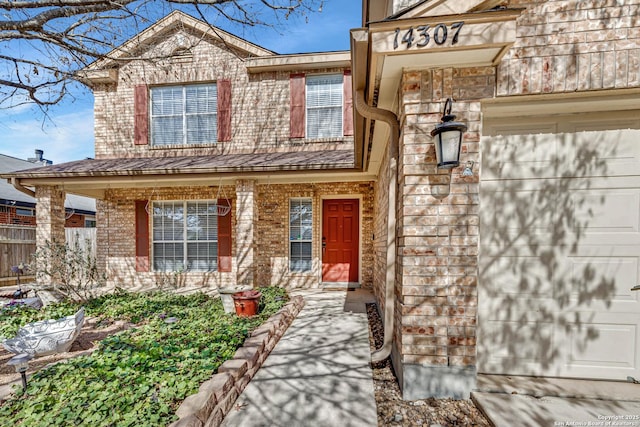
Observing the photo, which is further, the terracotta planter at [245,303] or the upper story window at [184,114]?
the upper story window at [184,114]

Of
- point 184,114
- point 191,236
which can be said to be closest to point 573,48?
point 191,236

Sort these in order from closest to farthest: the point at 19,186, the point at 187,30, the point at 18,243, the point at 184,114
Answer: the point at 19,186
the point at 184,114
the point at 187,30
the point at 18,243

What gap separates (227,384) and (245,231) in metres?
4.01

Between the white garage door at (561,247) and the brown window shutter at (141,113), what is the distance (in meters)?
8.27

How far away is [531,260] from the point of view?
249cm

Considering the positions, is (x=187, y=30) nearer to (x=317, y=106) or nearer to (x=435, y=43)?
(x=317, y=106)

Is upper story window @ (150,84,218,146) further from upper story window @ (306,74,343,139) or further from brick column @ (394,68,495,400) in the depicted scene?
brick column @ (394,68,495,400)

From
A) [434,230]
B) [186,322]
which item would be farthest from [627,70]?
[186,322]

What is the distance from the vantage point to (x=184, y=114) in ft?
25.7

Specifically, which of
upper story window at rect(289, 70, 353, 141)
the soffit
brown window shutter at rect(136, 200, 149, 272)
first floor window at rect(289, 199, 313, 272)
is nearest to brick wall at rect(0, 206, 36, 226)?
brown window shutter at rect(136, 200, 149, 272)

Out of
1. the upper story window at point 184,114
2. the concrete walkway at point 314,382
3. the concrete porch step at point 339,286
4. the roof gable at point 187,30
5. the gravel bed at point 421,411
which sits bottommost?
the concrete porch step at point 339,286

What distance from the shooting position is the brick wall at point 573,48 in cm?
215

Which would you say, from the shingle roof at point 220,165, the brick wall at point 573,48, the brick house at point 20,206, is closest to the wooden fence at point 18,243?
the brick house at point 20,206

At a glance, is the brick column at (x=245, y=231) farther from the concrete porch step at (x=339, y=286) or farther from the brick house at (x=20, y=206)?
the brick house at (x=20, y=206)
